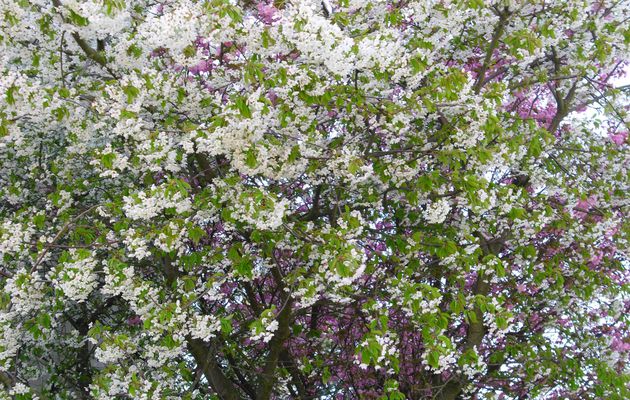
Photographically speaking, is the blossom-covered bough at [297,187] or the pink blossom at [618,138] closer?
the blossom-covered bough at [297,187]

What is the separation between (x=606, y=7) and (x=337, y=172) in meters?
3.51

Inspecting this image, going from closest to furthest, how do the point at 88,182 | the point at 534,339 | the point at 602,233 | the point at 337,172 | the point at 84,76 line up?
the point at 337,172, the point at 84,76, the point at 88,182, the point at 602,233, the point at 534,339

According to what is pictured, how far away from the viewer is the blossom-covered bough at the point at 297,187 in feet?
17.3

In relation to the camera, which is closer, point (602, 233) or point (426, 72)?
point (426, 72)

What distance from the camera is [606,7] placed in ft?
23.8

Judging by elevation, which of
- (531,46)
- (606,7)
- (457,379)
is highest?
(606,7)

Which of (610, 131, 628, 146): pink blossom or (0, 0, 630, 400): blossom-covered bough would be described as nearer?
(0, 0, 630, 400): blossom-covered bough

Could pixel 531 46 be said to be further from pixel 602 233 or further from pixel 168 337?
pixel 168 337

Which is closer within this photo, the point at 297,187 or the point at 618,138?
the point at 297,187

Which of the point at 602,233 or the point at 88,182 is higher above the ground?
the point at 88,182

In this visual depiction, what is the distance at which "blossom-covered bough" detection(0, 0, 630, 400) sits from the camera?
5.27 meters

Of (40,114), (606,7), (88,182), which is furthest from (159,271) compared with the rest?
(606,7)

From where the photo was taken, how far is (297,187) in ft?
22.9

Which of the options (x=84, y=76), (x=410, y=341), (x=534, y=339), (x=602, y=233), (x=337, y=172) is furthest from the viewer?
(x=410, y=341)
